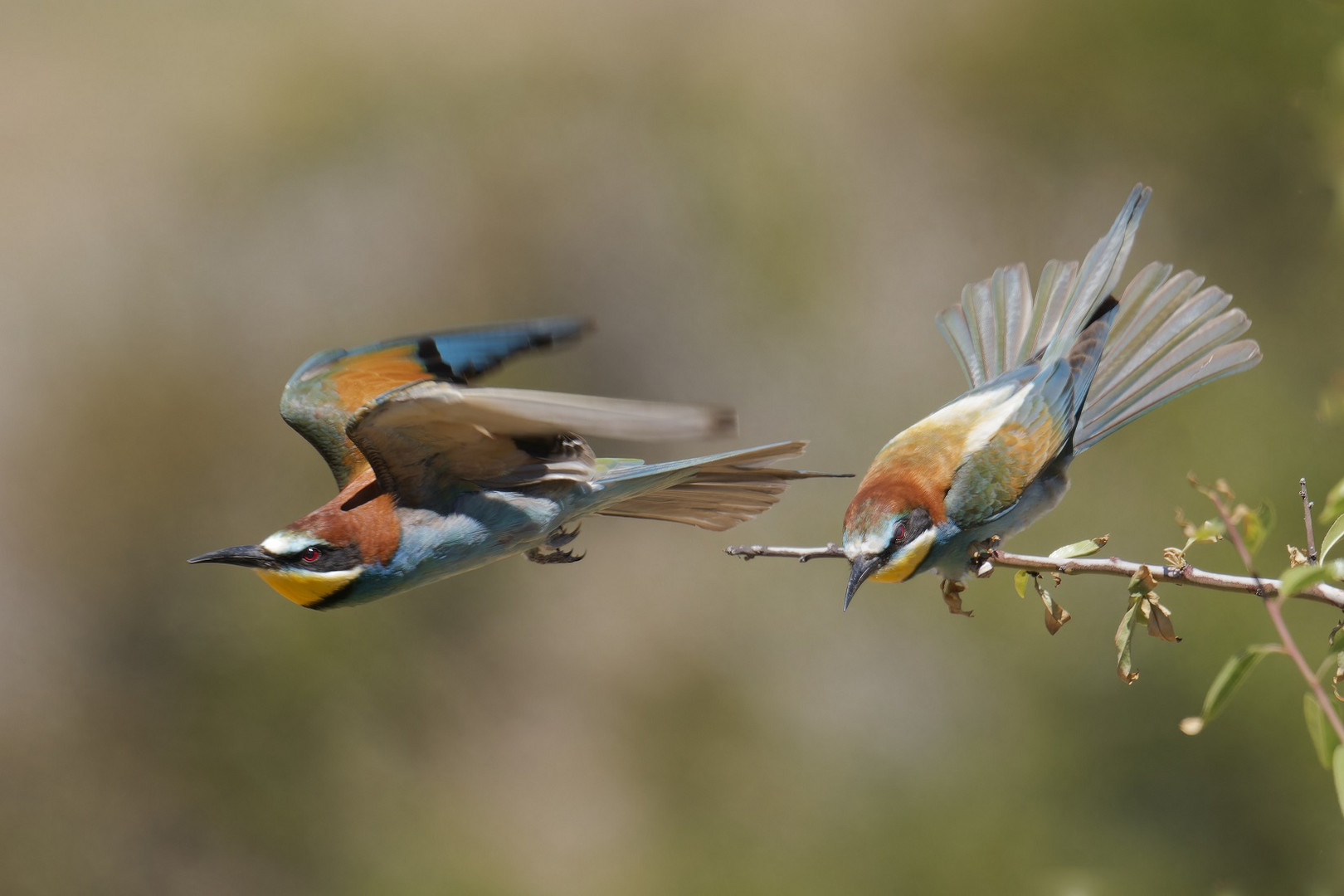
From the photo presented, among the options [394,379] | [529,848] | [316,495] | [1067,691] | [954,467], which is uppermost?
[394,379]

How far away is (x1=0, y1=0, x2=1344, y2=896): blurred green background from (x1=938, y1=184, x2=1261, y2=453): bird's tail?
5.53ft

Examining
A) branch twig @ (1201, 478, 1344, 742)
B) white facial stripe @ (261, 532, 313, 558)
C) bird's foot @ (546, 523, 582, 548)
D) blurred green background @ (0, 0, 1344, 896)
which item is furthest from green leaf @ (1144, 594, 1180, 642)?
blurred green background @ (0, 0, 1344, 896)

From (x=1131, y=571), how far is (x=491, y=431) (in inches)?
24.2

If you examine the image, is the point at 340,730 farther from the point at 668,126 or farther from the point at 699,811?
the point at 668,126

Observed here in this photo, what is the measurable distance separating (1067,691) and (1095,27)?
2144 mm

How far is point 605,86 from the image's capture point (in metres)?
4.28

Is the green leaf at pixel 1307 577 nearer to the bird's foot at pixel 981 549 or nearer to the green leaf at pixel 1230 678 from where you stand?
the green leaf at pixel 1230 678

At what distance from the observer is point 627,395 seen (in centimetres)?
398

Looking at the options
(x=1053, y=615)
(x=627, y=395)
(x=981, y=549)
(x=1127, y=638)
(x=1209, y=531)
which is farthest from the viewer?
(x=627, y=395)

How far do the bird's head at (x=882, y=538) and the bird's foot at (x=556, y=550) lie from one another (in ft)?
1.09

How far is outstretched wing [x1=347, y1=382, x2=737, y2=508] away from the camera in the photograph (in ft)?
3.27

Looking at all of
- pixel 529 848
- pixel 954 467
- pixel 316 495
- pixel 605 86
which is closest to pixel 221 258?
pixel 316 495

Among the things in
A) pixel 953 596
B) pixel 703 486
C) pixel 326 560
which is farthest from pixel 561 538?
pixel 953 596

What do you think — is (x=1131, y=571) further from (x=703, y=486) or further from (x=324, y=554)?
(x=324, y=554)
